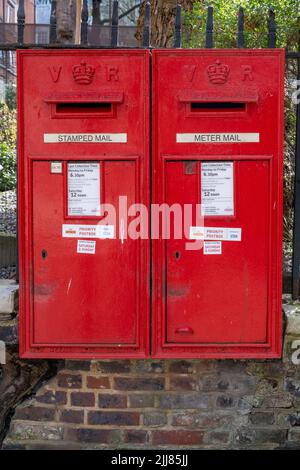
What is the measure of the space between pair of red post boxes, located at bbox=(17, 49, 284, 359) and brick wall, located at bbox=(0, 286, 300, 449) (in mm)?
259

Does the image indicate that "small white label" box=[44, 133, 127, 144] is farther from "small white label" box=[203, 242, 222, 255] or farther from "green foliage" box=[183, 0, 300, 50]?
"green foliage" box=[183, 0, 300, 50]

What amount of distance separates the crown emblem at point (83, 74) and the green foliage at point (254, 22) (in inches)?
72.7

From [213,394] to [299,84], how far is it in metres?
1.99

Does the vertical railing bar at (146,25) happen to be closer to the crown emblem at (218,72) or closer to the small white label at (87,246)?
the crown emblem at (218,72)

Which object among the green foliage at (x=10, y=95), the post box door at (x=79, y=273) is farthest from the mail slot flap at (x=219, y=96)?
the green foliage at (x=10, y=95)

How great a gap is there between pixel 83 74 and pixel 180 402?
2.01 metres

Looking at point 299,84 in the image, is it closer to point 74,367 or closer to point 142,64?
point 142,64

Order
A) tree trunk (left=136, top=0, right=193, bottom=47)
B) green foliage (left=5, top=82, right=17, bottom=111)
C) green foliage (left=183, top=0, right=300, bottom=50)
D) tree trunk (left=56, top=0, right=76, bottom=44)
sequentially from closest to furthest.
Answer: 1. green foliage (left=183, top=0, right=300, bottom=50)
2. tree trunk (left=56, top=0, right=76, bottom=44)
3. tree trunk (left=136, top=0, right=193, bottom=47)
4. green foliage (left=5, top=82, right=17, bottom=111)

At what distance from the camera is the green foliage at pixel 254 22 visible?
3889 mm

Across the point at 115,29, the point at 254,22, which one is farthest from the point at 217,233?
the point at 254,22

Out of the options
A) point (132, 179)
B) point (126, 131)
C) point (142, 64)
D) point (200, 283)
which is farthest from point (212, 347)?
point (142, 64)

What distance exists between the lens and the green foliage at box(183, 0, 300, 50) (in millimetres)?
3889

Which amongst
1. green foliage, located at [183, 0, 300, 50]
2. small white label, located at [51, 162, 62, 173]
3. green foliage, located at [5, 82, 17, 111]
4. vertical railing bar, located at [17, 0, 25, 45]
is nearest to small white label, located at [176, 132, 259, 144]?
small white label, located at [51, 162, 62, 173]

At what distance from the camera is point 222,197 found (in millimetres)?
2822
